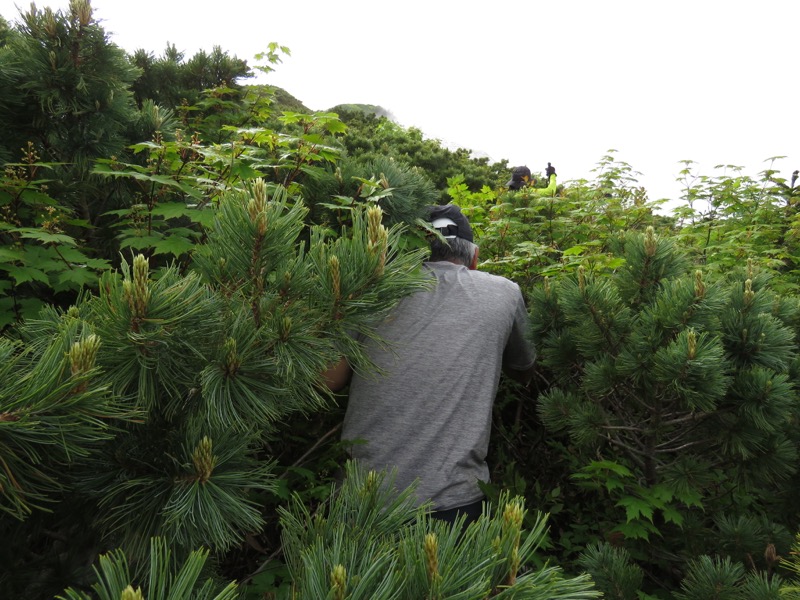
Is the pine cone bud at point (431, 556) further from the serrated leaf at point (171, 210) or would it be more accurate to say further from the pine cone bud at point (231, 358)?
the serrated leaf at point (171, 210)

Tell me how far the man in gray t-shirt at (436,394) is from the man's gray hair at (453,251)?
0.77ft

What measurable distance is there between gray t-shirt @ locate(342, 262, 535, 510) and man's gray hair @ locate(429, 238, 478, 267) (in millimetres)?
270

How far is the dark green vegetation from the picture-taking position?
0.98 metres

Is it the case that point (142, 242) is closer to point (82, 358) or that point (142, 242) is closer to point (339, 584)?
point (82, 358)

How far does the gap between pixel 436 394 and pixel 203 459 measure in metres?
1.43

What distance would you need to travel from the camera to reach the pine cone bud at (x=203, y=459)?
3.64 ft

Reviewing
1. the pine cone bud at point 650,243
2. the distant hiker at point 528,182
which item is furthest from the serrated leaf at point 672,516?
the distant hiker at point 528,182

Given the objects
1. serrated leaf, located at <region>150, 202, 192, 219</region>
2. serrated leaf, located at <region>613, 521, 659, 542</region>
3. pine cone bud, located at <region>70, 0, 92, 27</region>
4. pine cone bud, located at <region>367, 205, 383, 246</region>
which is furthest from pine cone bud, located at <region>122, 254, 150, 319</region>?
serrated leaf, located at <region>613, 521, 659, 542</region>

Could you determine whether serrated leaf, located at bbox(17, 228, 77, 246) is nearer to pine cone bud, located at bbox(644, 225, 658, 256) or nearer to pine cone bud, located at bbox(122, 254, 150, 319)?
pine cone bud, located at bbox(122, 254, 150, 319)

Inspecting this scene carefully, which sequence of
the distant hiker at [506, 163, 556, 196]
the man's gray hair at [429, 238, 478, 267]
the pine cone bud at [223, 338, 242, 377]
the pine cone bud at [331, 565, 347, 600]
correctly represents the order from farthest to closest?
1. the distant hiker at [506, 163, 556, 196]
2. the man's gray hair at [429, 238, 478, 267]
3. the pine cone bud at [223, 338, 242, 377]
4. the pine cone bud at [331, 565, 347, 600]

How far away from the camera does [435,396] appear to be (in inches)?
95.1

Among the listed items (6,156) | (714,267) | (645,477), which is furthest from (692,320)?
(6,156)

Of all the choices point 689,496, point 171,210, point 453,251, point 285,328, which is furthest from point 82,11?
point 689,496

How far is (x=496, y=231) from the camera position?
13.7ft
